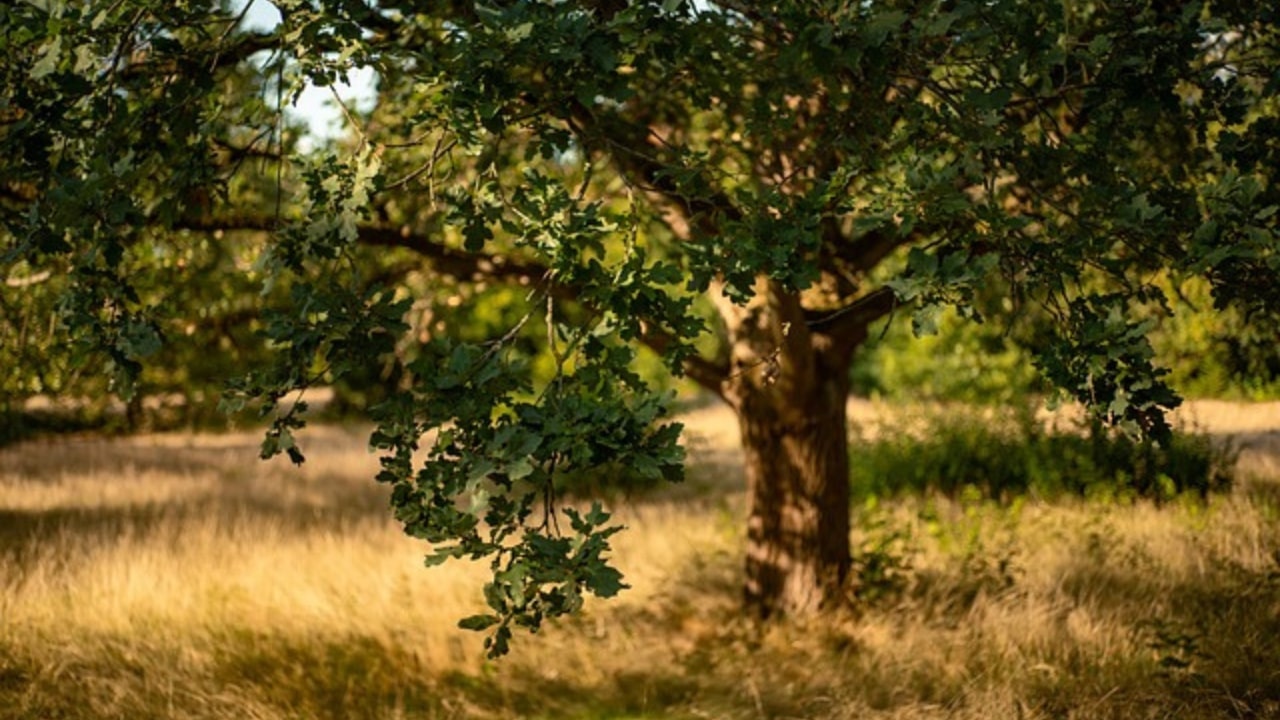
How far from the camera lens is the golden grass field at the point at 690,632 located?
594 cm

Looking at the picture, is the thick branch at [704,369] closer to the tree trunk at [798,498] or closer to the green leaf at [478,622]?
the tree trunk at [798,498]

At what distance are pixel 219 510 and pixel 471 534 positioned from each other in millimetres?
10650

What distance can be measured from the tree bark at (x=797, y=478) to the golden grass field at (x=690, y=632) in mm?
265

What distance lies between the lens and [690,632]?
742 cm

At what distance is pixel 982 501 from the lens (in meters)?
11.3

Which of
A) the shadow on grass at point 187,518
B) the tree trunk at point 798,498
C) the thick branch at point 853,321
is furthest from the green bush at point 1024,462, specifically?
the shadow on grass at point 187,518

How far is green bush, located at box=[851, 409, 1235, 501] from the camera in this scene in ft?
34.2

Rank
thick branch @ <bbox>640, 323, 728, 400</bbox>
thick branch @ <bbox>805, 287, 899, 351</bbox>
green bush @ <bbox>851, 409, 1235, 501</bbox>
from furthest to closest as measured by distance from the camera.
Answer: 1. green bush @ <bbox>851, 409, 1235, 501</bbox>
2. thick branch @ <bbox>640, 323, 728, 400</bbox>
3. thick branch @ <bbox>805, 287, 899, 351</bbox>

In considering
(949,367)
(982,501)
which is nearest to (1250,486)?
(982,501)

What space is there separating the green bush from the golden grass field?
573mm

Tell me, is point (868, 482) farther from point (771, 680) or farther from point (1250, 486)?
point (771, 680)

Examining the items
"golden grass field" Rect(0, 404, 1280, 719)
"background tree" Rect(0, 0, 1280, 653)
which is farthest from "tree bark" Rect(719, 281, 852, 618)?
"background tree" Rect(0, 0, 1280, 653)

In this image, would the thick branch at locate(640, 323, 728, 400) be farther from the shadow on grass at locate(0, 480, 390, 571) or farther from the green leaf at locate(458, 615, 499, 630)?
the shadow on grass at locate(0, 480, 390, 571)

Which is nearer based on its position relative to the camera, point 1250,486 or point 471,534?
point 471,534
